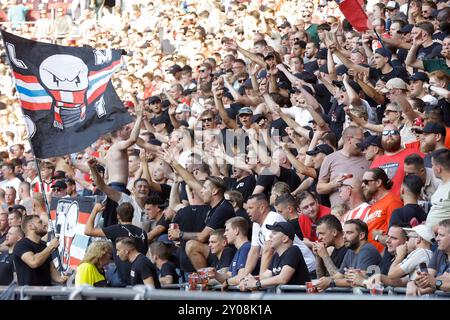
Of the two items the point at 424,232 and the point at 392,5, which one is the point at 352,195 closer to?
the point at 424,232

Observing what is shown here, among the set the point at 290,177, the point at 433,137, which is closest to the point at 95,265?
the point at 290,177

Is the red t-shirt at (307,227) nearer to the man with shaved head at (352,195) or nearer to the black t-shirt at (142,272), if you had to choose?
the man with shaved head at (352,195)

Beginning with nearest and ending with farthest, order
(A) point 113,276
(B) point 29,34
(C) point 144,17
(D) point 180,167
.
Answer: (A) point 113,276
(D) point 180,167
(C) point 144,17
(B) point 29,34

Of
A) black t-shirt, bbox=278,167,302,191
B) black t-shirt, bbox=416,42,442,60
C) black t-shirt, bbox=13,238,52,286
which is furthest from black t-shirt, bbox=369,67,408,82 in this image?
black t-shirt, bbox=13,238,52,286

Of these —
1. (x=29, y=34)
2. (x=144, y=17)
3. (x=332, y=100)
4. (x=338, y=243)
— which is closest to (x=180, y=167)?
(x=332, y=100)

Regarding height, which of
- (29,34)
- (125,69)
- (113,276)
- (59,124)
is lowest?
(29,34)

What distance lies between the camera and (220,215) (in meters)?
11.8

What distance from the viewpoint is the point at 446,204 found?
9180 millimetres

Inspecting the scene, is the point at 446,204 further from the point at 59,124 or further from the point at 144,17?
the point at 144,17

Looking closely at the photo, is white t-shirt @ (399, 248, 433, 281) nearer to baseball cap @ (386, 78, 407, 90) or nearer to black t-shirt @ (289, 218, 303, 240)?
black t-shirt @ (289, 218, 303, 240)

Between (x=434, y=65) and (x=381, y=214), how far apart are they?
3.36 metres

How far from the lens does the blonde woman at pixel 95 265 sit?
10.8 metres

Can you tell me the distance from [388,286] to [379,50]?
5910 mm

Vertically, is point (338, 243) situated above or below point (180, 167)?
above
